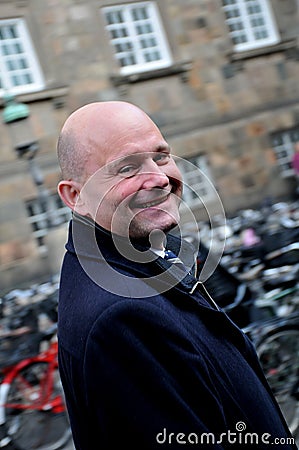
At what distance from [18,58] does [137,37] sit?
2.46 metres

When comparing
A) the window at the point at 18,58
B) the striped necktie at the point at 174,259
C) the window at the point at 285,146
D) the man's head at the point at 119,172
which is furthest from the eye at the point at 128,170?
the window at the point at 285,146

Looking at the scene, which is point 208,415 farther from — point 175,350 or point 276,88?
point 276,88

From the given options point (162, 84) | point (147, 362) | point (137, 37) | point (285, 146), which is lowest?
point (285, 146)

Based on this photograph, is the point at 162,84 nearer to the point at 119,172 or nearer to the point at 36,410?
the point at 36,410

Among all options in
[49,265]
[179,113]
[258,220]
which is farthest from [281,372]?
[179,113]

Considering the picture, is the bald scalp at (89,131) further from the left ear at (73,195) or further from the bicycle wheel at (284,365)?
the bicycle wheel at (284,365)

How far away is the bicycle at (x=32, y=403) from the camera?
4383mm

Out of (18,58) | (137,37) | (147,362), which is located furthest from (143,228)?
(137,37)

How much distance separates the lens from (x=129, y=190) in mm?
1445

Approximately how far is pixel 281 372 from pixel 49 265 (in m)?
7.22

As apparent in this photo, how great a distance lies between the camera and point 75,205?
1.54 m

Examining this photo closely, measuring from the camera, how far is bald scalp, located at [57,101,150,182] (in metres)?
1.48

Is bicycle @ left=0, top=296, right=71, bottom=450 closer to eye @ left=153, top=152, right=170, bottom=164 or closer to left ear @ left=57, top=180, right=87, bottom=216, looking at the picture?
left ear @ left=57, top=180, right=87, bottom=216

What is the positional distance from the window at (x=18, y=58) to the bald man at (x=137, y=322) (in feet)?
33.9
